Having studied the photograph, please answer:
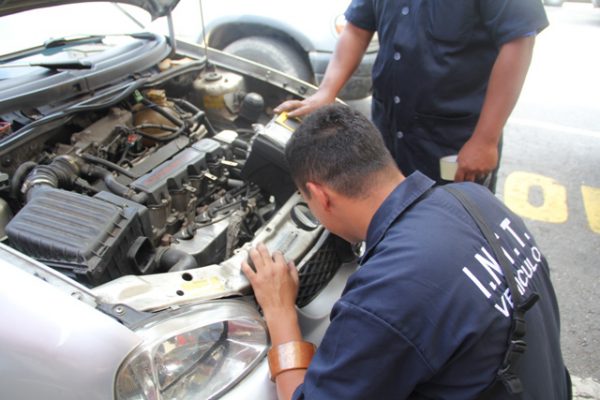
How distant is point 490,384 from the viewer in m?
0.98

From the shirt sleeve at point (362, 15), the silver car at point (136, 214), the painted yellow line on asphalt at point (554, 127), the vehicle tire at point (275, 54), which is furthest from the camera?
the painted yellow line on asphalt at point (554, 127)

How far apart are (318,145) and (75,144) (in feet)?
3.62

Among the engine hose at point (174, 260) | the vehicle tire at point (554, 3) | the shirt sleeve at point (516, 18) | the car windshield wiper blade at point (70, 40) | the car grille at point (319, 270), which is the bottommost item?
the vehicle tire at point (554, 3)

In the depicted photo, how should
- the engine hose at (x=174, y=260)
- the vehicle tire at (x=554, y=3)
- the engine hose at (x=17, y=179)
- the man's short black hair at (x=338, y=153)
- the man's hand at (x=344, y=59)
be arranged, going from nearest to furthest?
the man's short black hair at (x=338, y=153)
the engine hose at (x=174, y=260)
the engine hose at (x=17, y=179)
the man's hand at (x=344, y=59)
the vehicle tire at (x=554, y=3)

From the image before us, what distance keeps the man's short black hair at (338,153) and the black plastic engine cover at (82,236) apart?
539 mm

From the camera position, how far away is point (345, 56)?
2.19m

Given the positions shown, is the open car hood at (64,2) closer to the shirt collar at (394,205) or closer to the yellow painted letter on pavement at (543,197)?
the shirt collar at (394,205)

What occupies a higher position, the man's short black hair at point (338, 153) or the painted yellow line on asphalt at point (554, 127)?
the man's short black hair at point (338, 153)

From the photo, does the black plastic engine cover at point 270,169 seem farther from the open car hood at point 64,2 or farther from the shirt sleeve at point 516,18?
the open car hood at point 64,2

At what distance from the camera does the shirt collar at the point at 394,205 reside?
109cm

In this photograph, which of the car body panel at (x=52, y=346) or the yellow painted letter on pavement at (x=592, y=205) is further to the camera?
the yellow painted letter on pavement at (x=592, y=205)

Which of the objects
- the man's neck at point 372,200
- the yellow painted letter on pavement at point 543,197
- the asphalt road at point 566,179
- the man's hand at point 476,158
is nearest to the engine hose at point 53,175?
the man's neck at point 372,200

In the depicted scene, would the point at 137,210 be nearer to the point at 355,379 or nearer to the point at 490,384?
the point at 355,379

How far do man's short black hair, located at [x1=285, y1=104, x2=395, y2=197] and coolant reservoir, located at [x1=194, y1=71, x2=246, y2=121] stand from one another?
120 centimetres
